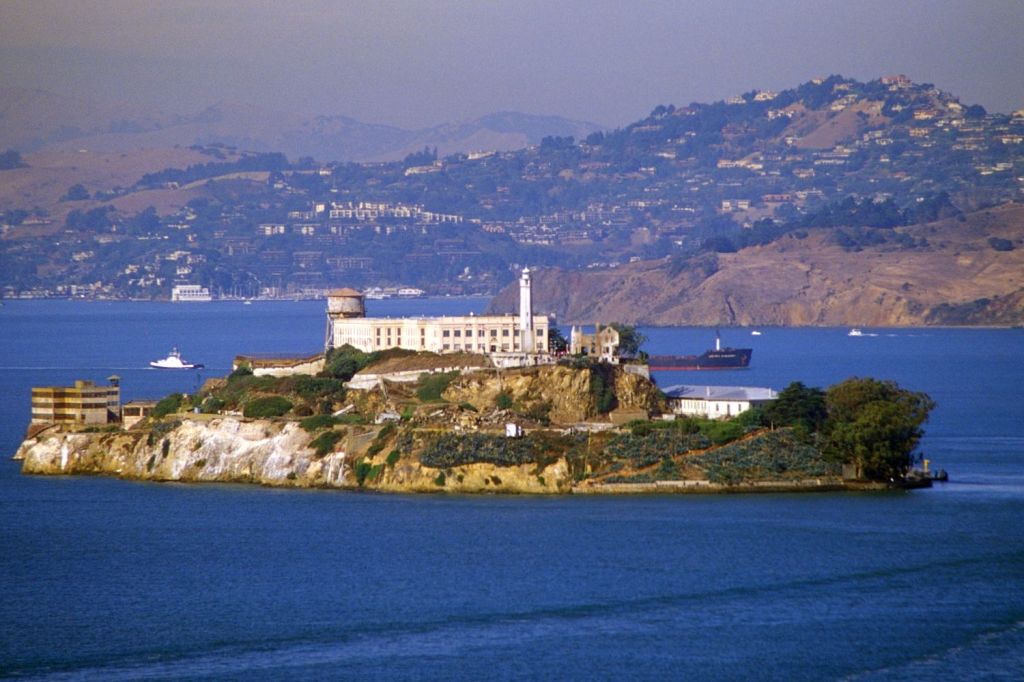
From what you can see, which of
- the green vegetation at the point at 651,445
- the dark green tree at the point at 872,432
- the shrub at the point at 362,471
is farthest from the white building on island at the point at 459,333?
the dark green tree at the point at 872,432

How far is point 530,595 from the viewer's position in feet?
129

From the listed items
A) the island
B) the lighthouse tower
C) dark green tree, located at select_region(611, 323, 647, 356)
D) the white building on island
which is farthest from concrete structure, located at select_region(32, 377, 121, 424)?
dark green tree, located at select_region(611, 323, 647, 356)

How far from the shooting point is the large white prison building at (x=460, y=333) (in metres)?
69.0

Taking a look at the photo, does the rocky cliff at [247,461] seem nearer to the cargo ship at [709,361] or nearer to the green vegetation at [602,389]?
the green vegetation at [602,389]

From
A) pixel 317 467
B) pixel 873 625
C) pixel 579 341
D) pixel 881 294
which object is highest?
pixel 881 294

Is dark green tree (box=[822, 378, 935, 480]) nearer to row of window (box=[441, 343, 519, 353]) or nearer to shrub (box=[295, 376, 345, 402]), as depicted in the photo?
shrub (box=[295, 376, 345, 402])

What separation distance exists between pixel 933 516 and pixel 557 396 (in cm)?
1402

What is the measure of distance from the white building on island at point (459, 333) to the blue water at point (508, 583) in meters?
15.1

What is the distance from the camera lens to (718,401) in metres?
60.9

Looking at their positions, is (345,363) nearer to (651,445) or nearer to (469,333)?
(469,333)

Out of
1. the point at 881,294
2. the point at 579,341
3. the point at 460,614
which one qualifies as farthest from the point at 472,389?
the point at 881,294

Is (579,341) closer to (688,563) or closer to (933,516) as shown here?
(933,516)

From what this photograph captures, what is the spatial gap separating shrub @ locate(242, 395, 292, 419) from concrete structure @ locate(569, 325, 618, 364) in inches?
389

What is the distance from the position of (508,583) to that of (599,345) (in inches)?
1022
